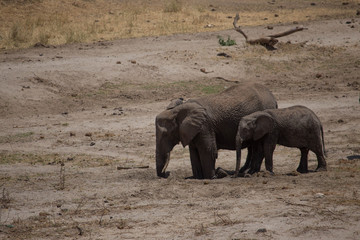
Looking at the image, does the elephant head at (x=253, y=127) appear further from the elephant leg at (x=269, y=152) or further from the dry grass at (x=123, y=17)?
the dry grass at (x=123, y=17)

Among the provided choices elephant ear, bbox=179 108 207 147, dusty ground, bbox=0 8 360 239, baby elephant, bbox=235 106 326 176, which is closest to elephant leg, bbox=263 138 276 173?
baby elephant, bbox=235 106 326 176

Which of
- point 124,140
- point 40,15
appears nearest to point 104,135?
point 124,140

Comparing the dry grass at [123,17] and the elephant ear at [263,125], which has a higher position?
the elephant ear at [263,125]

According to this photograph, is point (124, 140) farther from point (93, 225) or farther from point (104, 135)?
point (93, 225)

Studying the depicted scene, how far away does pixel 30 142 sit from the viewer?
13219 mm

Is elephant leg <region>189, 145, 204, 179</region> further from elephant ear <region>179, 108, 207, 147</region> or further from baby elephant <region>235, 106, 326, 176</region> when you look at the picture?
baby elephant <region>235, 106, 326, 176</region>

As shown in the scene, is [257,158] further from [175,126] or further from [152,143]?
[152,143]

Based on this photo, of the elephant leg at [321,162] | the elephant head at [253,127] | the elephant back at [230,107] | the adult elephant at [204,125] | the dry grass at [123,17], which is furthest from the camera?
the dry grass at [123,17]

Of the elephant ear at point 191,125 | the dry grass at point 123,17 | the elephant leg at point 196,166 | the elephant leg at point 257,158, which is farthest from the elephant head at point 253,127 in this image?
the dry grass at point 123,17

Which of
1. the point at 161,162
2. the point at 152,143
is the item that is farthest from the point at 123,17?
the point at 161,162

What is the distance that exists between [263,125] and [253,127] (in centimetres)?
16

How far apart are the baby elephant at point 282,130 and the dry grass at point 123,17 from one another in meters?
12.8

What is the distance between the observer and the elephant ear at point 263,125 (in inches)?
399

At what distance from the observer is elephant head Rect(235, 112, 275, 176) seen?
10094 mm
